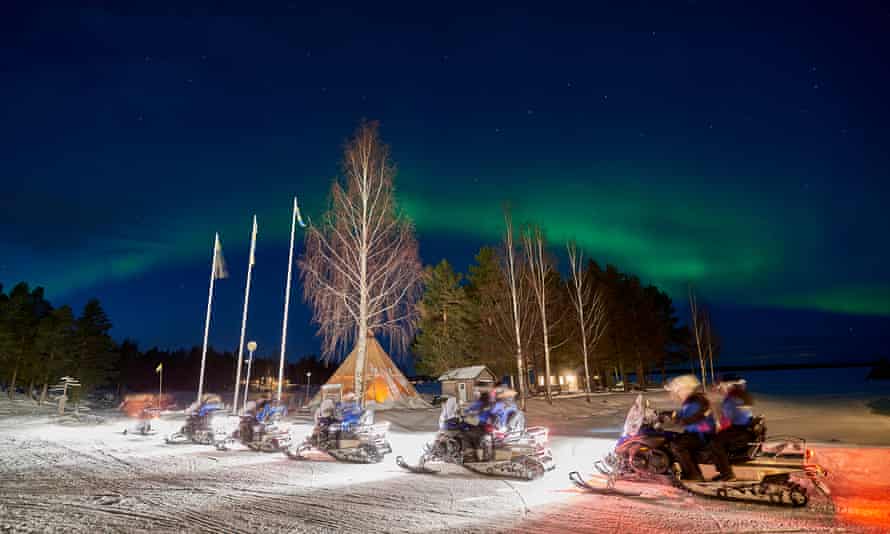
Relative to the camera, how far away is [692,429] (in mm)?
7398

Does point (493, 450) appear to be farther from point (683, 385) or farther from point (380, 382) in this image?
point (380, 382)

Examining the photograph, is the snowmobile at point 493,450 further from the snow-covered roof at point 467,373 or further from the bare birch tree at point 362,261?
the snow-covered roof at point 467,373

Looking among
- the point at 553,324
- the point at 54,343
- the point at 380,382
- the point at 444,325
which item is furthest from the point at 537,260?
the point at 54,343

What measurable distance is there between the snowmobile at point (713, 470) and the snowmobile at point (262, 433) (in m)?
8.55

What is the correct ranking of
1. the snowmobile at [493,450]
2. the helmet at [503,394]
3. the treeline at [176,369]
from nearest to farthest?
the snowmobile at [493,450]
the helmet at [503,394]
the treeline at [176,369]

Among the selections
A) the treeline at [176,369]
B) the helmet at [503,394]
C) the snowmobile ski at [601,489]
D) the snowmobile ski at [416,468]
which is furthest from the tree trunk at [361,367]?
the treeline at [176,369]

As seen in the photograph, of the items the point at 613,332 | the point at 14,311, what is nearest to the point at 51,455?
the point at 14,311

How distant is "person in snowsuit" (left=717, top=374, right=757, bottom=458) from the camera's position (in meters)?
7.17

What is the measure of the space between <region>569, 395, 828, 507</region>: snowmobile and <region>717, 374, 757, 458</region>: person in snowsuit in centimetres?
6

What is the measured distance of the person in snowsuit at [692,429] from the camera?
729 centimetres

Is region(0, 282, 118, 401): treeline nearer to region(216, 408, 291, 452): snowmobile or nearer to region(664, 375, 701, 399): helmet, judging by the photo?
region(216, 408, 291, 452): snowmobile

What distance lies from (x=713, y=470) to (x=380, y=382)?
2389cm

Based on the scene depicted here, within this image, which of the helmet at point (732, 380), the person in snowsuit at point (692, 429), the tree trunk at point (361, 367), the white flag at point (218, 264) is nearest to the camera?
the person in snowsuit at point (692, 429)

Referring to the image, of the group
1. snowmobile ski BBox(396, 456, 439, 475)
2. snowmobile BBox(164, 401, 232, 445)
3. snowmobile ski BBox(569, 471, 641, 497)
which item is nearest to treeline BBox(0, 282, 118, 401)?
snowmobile BBox(164, 401, 232, 445)
